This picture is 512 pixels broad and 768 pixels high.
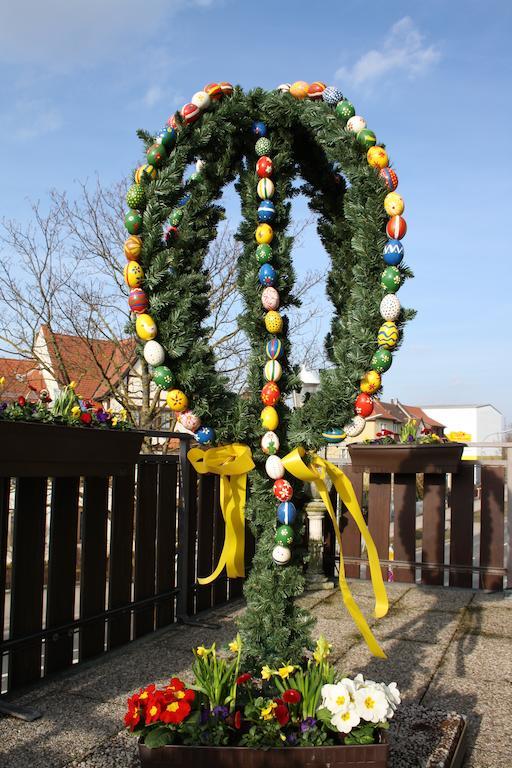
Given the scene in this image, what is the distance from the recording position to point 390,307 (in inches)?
104

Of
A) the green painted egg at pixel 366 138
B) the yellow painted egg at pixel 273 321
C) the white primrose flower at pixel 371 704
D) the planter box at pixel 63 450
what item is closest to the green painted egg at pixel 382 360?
the yellow painted egg at pixel 273 321

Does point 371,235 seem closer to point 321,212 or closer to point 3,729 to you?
point 321,212

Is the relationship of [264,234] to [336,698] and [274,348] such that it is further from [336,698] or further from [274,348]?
[336,698]

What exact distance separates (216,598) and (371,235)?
3.84 metres

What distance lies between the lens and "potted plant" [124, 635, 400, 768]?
7.34 ft

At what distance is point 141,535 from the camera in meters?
4.60

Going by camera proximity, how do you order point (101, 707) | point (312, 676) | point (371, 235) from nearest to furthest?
point (312, 676)
point (371, 235)
point (101, 707)

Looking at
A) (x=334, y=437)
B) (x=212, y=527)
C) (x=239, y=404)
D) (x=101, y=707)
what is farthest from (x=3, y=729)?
(x=212, y=527)

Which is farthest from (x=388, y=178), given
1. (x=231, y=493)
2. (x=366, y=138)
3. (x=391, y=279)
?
(x=231, y=493)

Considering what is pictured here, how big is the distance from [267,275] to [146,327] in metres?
0.61

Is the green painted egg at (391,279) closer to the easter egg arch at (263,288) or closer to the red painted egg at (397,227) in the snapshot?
the easter egg arch at (263,288)

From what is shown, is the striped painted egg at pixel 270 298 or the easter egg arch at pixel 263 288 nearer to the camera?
the easter egg arch at pixel 263 288

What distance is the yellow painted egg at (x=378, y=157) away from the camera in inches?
109

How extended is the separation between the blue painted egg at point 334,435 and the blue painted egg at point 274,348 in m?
0.42
